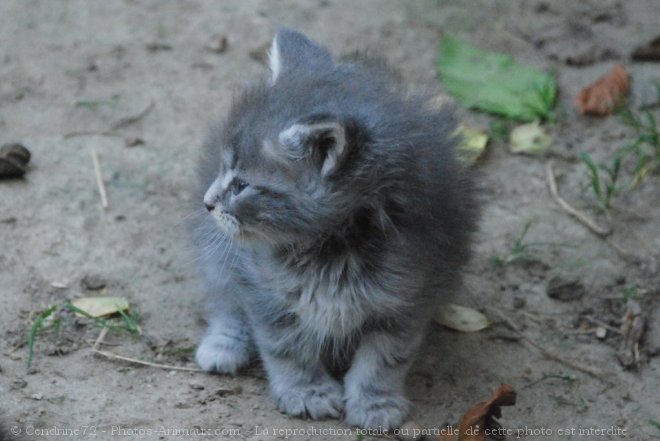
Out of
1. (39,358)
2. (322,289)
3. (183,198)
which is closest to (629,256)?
(322,289)

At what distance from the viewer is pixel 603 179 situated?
223 inches

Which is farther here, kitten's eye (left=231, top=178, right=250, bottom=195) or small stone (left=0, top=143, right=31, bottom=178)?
small stone (left=0, top=143, right=31, bottom=178)

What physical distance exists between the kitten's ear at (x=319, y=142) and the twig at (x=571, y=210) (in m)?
2.15

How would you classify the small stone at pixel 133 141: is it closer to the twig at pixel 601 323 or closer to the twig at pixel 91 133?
the twig at pixel 91 133

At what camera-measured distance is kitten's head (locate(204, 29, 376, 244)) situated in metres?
3.68

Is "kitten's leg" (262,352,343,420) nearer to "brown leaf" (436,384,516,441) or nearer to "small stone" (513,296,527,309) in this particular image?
"brown leaf" (436,384,516,441)

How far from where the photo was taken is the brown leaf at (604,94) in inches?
236

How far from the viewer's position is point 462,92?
20.2ft

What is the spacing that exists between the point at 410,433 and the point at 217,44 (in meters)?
3.27

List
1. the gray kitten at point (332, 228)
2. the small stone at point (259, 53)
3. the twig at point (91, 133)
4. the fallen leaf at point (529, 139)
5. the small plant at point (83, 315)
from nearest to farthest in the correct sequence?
the gray kitten at point (332, 228) → the small plant at point (83, 315) → the twig at point (91, 133) → the fallen leaf at point (529, 139) → the small stone at point (259, 53)

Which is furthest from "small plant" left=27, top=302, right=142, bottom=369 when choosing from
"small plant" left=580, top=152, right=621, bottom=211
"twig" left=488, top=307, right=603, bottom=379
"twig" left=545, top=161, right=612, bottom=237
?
"small plant" left=580, top=152, right=621, bottom=211

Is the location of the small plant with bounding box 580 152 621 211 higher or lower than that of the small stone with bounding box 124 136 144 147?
higher

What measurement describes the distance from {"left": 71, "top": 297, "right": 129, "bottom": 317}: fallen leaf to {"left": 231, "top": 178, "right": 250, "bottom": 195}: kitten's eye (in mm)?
1042

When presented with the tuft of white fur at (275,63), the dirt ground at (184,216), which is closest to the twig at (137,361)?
the dirt ground at (184,216)
